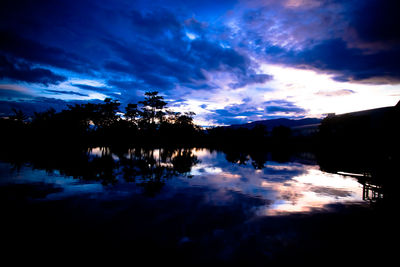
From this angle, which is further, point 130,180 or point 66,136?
point 66,136

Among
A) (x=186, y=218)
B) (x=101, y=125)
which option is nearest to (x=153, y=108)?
(x=101, y=125)

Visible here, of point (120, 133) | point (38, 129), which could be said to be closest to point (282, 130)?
point (120, 133)

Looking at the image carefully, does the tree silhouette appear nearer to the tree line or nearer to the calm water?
the tree line

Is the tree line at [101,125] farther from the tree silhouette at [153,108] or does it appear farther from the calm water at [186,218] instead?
the calm water at [186,218]

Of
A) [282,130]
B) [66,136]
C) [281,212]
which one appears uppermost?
[282,130]

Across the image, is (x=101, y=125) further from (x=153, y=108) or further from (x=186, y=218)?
(x=186, y=218)

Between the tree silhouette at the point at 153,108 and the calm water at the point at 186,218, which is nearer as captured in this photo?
the calm water at the point at 186,218

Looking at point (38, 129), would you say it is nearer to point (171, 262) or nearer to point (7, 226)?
point (7, 226)

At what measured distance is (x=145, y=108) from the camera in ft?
214

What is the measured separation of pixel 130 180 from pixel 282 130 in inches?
3806

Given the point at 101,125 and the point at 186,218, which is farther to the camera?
the point at 101,125

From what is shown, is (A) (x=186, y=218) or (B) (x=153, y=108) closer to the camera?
(A) (x=186, y=218)

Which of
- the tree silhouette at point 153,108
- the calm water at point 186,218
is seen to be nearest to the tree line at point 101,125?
the tree silhouette at point 153,108

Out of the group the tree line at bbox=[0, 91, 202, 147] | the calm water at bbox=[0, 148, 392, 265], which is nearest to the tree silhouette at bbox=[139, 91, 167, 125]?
the tree line at bbox=[0, 91, 202, 147]
